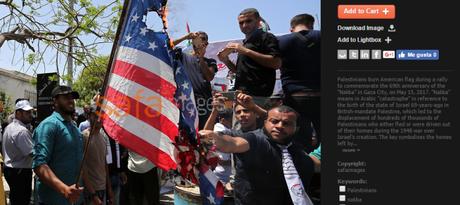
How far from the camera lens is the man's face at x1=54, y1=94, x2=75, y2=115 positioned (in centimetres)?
422

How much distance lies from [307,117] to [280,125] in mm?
294

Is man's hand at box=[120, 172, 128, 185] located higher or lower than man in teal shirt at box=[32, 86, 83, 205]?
lower

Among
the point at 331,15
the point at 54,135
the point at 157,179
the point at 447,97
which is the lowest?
the point at 157,179

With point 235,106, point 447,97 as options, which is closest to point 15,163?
point 235,106

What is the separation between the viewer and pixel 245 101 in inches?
126

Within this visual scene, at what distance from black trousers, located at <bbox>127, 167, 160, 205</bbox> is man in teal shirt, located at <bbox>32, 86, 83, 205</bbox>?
4.48 feet

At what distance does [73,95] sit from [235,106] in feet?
5.82

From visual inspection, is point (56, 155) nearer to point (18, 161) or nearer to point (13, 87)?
point (18, 161)

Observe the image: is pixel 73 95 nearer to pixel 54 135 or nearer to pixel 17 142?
pixel 54 135

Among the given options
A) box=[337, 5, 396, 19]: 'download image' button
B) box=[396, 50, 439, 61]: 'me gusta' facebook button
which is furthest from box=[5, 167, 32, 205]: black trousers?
box=[396, 50, 439, 61]: 'me gusta' facebook button

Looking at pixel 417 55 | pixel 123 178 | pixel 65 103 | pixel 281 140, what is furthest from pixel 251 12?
pixel 123 178

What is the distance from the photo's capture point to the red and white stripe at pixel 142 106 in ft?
→ 10.8

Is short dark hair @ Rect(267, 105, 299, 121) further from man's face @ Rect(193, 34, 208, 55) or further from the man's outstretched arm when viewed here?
man's face @ Rect(193, 34, 208, 55)

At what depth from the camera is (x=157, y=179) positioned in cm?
553
